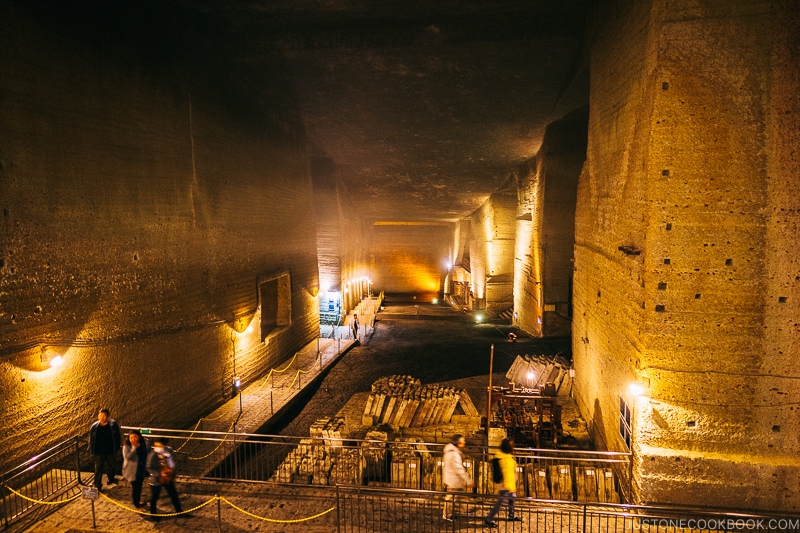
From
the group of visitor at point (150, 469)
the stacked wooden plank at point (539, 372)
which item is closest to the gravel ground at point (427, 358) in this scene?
the stacked wooden plank at point (539, 372)

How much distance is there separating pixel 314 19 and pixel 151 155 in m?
5.04

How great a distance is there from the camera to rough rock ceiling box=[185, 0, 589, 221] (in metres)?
10.5

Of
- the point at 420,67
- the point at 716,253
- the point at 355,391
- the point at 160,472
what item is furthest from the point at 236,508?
the point at 420,67

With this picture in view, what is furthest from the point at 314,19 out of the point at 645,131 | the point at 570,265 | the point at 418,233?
the point at 418,233

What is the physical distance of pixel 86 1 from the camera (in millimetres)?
7648

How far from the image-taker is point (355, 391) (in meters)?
13.2

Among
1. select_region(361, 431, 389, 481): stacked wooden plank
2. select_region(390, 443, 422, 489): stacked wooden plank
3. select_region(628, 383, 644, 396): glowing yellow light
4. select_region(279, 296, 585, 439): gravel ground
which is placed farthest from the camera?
select_region(279, 296, 585, 439): gravel ground

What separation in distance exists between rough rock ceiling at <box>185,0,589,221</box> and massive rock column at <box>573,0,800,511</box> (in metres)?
4.72

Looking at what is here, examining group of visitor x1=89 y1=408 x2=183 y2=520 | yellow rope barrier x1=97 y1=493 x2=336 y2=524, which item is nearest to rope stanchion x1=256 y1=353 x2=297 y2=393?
yellow rope barrier x1=97 y1=493 x2=336 y2=524

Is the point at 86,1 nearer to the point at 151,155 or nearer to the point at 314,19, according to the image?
the point at 151,155

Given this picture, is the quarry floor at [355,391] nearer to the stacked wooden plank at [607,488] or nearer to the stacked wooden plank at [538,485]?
the stacked wooden plank at [607,488]

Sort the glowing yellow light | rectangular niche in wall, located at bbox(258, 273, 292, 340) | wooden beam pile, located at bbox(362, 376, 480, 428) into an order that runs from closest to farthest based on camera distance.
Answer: the glowing yellow light < wooden beam pile, located at bbox(362, 376, 480, 428) < rectangular niche in wall, located at bbox(258, 273, 292, 340)

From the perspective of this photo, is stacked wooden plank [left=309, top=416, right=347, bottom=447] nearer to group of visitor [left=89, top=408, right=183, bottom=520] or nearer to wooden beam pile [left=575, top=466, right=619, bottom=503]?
group of visitor [left=89, top=408, right=183, bottom=520]

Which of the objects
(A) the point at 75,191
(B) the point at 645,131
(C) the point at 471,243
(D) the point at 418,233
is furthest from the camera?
(D) the point at 418,233
